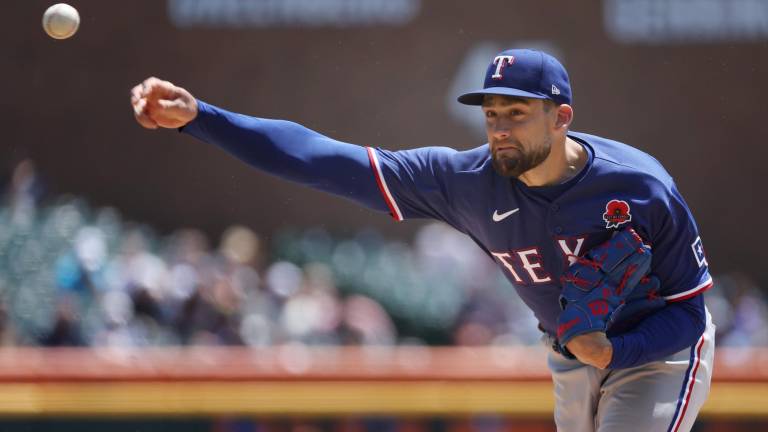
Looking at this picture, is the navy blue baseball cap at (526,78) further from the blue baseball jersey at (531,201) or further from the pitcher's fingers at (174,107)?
the pitcher's fingers at (174,107)

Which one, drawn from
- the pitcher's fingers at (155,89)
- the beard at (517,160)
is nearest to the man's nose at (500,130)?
the beard at (517,160)

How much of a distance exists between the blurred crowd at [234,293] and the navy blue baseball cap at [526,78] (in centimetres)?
499

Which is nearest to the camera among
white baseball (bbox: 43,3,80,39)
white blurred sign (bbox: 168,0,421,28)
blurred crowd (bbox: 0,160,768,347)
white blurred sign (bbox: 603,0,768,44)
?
white baseball (bbox: 43,3,80,39)

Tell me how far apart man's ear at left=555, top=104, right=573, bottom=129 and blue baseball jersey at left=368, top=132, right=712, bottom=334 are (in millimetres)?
139

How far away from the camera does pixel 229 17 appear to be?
13836 mm

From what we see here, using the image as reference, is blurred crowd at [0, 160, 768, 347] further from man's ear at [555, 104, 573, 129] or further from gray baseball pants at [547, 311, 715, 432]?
man's ear at [555, 104, 573, 129]

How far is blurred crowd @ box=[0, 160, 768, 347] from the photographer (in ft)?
27.0

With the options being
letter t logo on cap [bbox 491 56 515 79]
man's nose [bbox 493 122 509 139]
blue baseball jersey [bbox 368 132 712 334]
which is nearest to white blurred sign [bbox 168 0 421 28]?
blue baseball jersey [bbox 368 132 712 334]

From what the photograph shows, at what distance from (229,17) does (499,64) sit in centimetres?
1065

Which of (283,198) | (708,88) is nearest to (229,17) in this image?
(283,198)

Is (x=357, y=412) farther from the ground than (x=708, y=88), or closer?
closer

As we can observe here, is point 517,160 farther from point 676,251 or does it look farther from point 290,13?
point 290,13

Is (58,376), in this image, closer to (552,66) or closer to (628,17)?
(552,66)

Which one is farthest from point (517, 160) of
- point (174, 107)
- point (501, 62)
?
point (174, 107)
